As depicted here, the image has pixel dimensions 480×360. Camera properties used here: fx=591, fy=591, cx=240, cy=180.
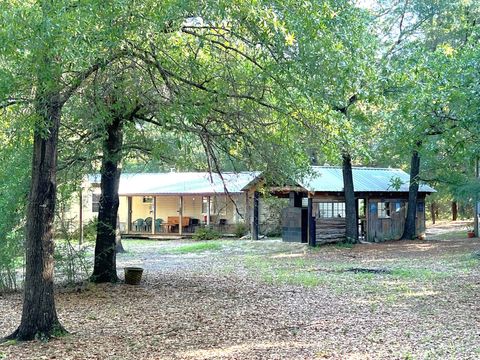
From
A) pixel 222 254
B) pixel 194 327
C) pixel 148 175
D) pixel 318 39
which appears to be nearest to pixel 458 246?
pixel 222 254

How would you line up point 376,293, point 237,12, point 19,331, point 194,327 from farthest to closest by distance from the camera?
point 376,293, point 194,327, point 19,331, point 237,12

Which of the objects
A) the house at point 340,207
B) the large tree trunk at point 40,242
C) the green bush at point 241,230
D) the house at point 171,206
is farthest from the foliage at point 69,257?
the house at point 171,206

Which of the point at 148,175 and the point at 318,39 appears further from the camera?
the point at 148,175

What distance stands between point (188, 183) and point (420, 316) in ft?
83.4

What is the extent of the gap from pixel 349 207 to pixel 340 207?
1.46m

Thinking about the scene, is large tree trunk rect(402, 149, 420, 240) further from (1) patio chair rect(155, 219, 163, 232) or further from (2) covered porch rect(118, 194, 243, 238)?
(1) patio chair rect(155, 219, 163, 232)

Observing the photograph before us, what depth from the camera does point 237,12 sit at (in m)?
6.86

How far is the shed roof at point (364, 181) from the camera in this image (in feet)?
81.4

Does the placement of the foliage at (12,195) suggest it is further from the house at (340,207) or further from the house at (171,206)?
the house at (171,206)

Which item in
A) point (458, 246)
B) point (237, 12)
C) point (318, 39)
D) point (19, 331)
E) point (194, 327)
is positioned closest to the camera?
point (237, 12)

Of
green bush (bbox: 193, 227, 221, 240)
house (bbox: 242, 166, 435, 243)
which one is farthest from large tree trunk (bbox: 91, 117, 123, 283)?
green bush (bbox: 193, 227, 221, 240)

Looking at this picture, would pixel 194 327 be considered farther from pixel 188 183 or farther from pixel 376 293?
pixel 188 183

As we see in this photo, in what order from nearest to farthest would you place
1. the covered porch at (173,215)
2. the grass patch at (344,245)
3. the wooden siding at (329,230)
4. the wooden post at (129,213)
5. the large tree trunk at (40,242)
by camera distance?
the large tree trunk at (40,242) → the grass patch at (344,245) → the wooden siding at (329,230) → the covered porch at (173,215) → the wooden post at (129,213)

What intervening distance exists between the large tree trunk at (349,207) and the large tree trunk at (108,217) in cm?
1187
